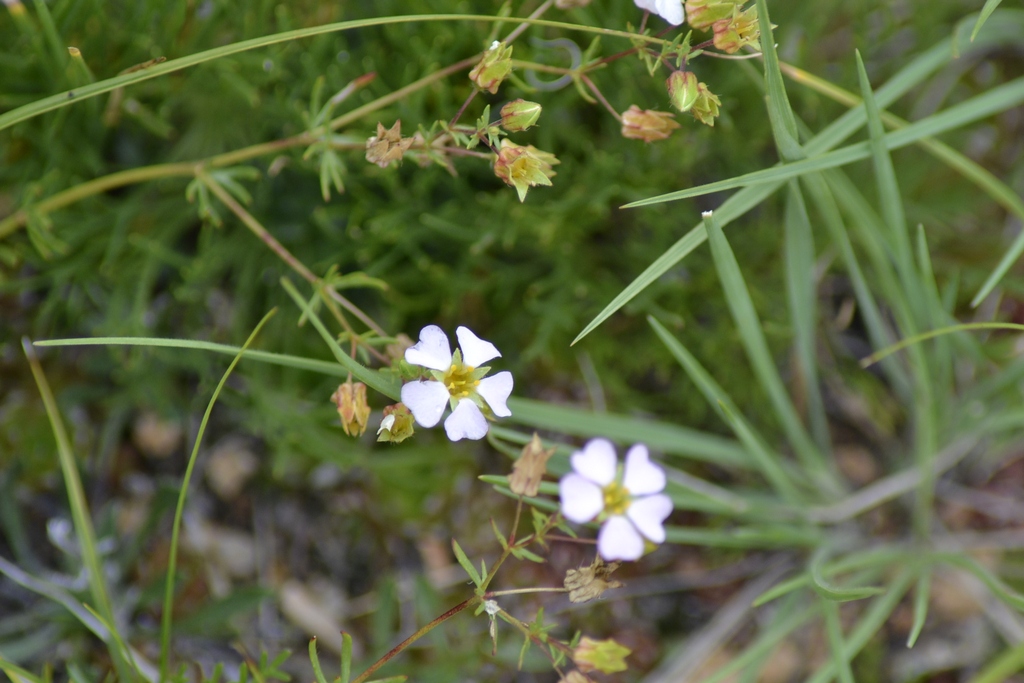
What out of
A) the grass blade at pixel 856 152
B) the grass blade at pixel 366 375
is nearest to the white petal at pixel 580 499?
the grass blade at pixel 366 375

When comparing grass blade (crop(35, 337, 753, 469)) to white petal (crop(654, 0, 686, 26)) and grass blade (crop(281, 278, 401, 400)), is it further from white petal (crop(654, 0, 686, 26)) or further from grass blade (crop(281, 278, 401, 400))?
white petal (crop(654, 0, 686, 26))

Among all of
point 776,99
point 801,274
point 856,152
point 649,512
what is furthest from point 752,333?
point 649,512

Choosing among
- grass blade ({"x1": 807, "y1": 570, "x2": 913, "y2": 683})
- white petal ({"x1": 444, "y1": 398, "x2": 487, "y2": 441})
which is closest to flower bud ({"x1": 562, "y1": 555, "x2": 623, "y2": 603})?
white petal ({"x1": 444, "y1": 398, "x2": 487, "y2": 441})

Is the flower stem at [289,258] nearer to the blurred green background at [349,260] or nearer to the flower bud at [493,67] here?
the blurred green background at [349,260]

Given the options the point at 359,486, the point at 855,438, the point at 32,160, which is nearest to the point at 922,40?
the point at 855,438

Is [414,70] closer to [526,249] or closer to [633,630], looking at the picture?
[526,249]

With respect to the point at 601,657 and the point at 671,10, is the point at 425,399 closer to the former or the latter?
the point at 601,657
